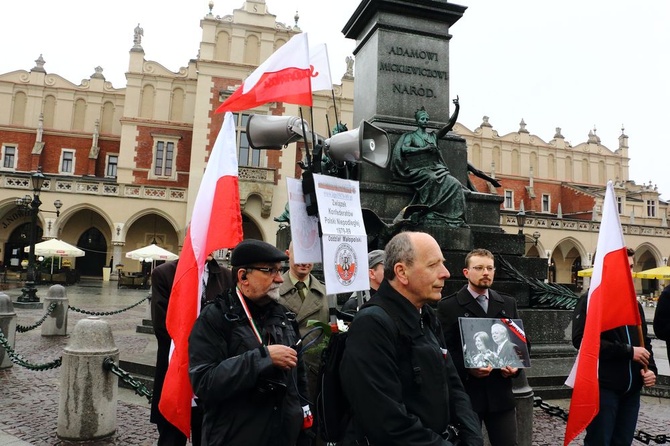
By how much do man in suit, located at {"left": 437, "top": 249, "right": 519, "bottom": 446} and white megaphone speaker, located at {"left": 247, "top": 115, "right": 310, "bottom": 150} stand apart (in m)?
1.38

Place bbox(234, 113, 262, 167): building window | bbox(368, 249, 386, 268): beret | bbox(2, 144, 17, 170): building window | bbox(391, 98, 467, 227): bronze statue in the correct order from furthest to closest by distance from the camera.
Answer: bbox(2, 144, 17, 170): building window < bbox(234, 113, 262, 167): building window < bbox(391, 98, 467, 227): bronze statue < bbox(368, 249, 386, 268): beret

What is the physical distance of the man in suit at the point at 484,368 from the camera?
2834mm

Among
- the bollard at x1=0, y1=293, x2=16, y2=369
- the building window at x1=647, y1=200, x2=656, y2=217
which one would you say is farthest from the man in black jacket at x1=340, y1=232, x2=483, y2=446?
the building window at x1=647, y1=200, x2=656, y2=217

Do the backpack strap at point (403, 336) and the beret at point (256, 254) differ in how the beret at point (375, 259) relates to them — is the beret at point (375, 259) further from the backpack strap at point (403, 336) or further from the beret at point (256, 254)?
the backpack strap at point (403, 336)

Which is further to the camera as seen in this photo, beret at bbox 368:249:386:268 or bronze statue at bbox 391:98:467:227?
bronze statue at bbox 391:98:467:227

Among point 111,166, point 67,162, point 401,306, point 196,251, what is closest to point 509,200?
point 111,166

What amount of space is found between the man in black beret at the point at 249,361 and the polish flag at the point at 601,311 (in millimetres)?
1709

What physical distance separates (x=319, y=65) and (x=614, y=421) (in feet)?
9.66

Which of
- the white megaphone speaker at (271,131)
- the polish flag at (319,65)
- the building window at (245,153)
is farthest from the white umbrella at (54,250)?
the polish flag at (319,65)

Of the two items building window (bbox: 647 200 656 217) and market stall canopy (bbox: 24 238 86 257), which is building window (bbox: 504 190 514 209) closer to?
building window (bbox: 647 200 656 217)

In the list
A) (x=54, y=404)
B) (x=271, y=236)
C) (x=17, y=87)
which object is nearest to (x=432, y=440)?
(x=54, y=404)

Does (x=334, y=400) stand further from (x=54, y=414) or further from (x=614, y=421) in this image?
(x=54, y=414)

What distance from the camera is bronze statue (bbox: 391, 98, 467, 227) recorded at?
6.28 meters

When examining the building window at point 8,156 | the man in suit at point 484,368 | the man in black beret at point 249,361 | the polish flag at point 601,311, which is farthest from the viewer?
the building window at point 8,156
